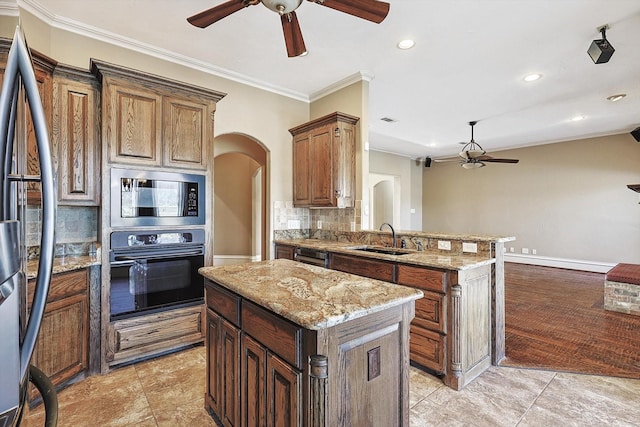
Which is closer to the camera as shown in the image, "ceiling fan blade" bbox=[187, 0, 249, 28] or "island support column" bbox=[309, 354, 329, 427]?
"island support column" bbox=[309, 354, 329, 427]

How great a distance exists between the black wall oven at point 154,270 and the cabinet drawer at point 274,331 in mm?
1514

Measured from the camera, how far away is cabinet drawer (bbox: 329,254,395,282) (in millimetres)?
2666

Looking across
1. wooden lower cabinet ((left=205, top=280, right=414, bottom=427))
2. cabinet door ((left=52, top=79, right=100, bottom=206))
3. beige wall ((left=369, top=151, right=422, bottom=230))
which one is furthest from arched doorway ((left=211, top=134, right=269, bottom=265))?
wooden lower cabinet ((left=205, top=280, right=414, bottom=427))

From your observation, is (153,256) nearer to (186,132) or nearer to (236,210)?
(186,132)

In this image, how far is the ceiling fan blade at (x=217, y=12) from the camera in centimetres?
191

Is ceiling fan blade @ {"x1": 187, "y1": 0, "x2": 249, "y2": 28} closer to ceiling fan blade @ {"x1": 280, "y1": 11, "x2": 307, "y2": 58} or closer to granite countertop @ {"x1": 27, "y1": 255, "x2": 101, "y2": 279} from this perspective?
ceiling fan blade @ {"x1": 280, "y1": 11, "x2": 307, "y2": 58}

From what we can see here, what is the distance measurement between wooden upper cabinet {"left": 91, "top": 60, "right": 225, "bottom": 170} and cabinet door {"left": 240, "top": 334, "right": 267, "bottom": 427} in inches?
74.7

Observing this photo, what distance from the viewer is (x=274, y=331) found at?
52.5 inches

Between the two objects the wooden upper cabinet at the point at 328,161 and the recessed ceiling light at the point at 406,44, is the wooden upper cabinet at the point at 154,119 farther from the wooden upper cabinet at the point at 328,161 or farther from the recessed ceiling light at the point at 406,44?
the recessed ceiling light at the point at 406,44

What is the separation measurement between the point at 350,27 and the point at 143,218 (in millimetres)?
2423

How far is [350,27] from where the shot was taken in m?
2.78

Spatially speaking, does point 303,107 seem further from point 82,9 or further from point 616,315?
point 616,315

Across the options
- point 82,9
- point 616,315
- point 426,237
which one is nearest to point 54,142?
point 82,9

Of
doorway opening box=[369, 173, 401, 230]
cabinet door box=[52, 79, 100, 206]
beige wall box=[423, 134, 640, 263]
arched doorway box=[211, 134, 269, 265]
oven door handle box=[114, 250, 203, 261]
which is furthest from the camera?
doorway opening box=[369, 173, 401, 230]
